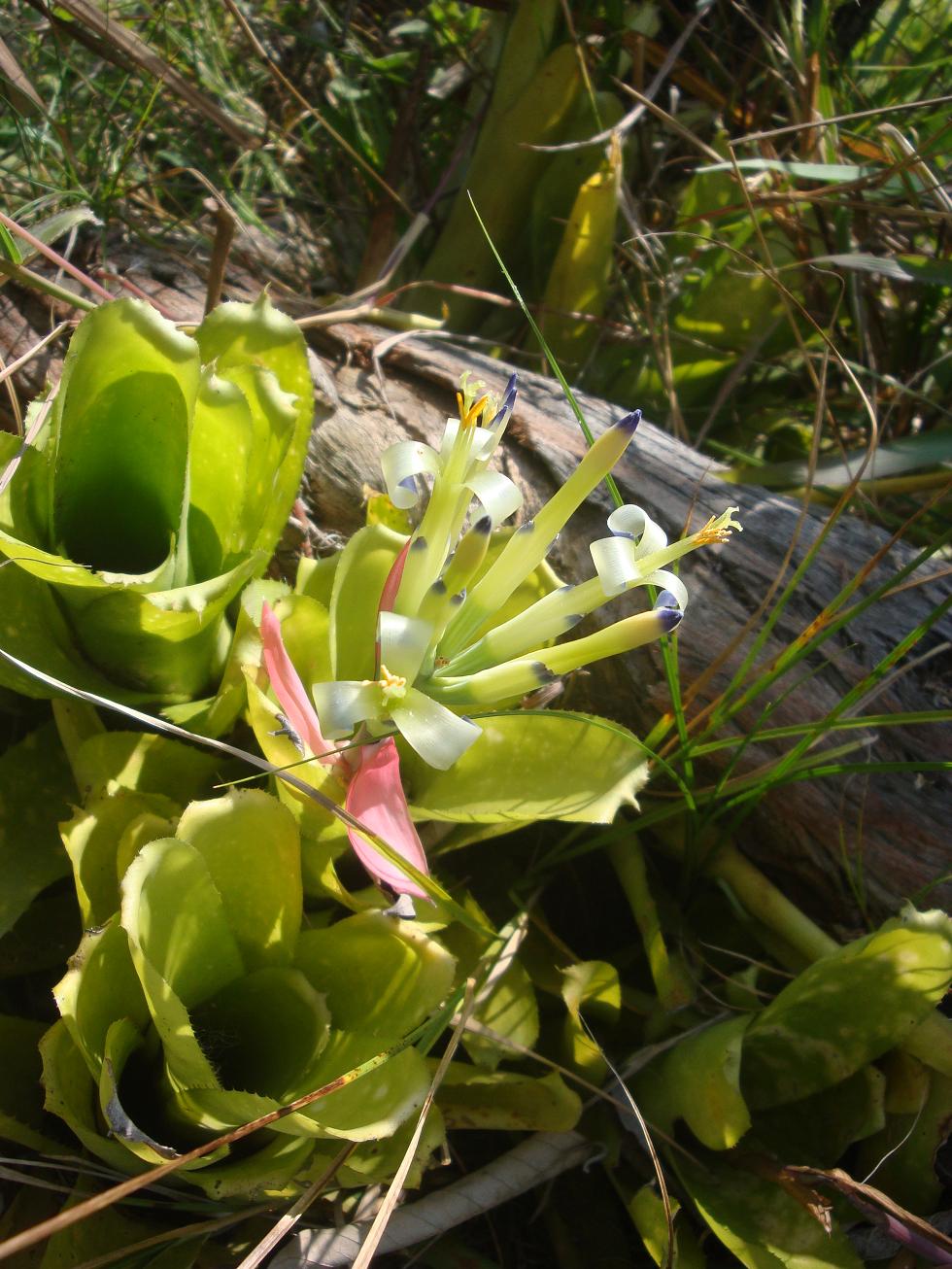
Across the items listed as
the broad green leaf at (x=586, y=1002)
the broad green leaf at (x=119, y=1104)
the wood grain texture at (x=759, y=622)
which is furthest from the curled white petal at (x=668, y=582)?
the broad green leaf at (x=119, y=1104)

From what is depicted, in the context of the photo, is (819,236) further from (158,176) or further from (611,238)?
(158,176)

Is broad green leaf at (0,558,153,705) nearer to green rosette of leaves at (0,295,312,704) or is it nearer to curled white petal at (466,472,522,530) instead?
green rosette of leaves at (0,295,312,704)

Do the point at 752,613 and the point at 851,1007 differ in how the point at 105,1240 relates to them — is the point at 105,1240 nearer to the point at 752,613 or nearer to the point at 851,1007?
the point at 851,1007

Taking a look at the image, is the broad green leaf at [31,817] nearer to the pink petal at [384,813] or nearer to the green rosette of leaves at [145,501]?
the green rosette of leaves at [145,501]

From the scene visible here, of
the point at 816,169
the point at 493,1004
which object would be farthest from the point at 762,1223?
the point at 816,169

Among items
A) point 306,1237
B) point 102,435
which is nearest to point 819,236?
point 102,435

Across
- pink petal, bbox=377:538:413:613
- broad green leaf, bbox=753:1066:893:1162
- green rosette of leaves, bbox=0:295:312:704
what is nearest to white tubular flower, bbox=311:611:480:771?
pink petal, bbox=377:538:413:613
